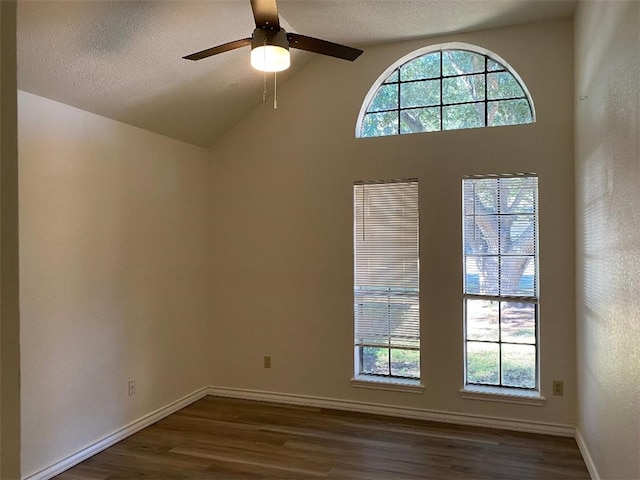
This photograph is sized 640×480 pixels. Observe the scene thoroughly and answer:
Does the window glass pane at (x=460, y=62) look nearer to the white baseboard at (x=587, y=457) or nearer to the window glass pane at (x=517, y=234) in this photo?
the window glass pane at (x=517, y=234)

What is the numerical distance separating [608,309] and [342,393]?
2.32m

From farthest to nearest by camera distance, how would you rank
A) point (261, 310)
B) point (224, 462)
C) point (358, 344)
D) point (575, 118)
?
point (261, 310) < point (358, 344) < point (575, 118) < point (224, 462)

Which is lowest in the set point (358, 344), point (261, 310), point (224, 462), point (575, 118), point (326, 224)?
point (224, 462)

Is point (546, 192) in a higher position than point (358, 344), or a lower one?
higher

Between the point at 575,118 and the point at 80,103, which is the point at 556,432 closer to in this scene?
the point at 575,118

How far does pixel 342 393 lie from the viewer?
4.09 meters

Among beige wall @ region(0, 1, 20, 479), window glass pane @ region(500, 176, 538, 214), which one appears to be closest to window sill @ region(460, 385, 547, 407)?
window glass pane @ region(500, 176, 538, 214)

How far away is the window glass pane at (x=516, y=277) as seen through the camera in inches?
142

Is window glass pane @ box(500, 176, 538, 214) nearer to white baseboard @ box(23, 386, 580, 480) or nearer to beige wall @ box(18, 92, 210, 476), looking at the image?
white baseboard @ box(23, 386, 580, 480)

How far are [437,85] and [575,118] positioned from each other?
109 cm

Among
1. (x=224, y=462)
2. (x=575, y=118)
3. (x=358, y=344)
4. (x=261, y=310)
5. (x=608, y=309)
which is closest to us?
(x=608, y=309)

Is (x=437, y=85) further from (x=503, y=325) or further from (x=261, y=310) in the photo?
(x=261, y=310)

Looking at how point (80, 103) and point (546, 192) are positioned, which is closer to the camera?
point (80, 103)

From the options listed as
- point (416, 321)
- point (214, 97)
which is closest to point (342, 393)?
point (416, 321)
